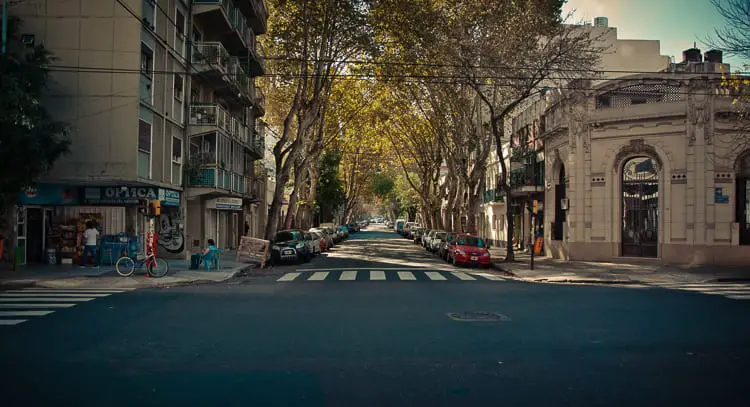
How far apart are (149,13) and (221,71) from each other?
6130 millimetres

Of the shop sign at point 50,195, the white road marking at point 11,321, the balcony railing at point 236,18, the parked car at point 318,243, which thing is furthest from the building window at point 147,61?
the parked car at point 318,243

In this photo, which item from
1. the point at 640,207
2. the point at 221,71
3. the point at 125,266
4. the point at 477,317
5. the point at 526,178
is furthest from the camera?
the point at 526,178

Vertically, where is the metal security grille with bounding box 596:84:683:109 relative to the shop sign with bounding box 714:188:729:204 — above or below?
above

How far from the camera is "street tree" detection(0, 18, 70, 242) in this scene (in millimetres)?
17172

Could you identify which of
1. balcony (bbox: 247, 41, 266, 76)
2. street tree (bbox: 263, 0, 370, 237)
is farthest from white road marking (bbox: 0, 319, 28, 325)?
balcony (bbox: 247, 41, 266, 76)

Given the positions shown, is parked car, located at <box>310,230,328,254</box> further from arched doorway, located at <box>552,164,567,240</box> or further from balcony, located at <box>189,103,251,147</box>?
arched doorway, located at <box>552,164,567,240</box>

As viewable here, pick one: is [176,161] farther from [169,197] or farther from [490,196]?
[490,196]

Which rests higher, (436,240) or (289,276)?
(436,240)

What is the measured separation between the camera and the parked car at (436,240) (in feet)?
119

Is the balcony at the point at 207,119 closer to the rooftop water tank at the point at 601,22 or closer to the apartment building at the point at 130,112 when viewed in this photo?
the apartment building at the point at 130,112

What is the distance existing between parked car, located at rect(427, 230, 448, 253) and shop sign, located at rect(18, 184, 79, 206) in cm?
1909

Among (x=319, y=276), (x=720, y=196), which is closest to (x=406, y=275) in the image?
(x=319, y=276)

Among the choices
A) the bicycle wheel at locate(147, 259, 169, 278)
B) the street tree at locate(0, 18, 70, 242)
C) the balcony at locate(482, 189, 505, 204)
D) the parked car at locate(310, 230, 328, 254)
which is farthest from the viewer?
the balcony at locate(482, 189, 505, 204)

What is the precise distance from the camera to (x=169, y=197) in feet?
85.4
